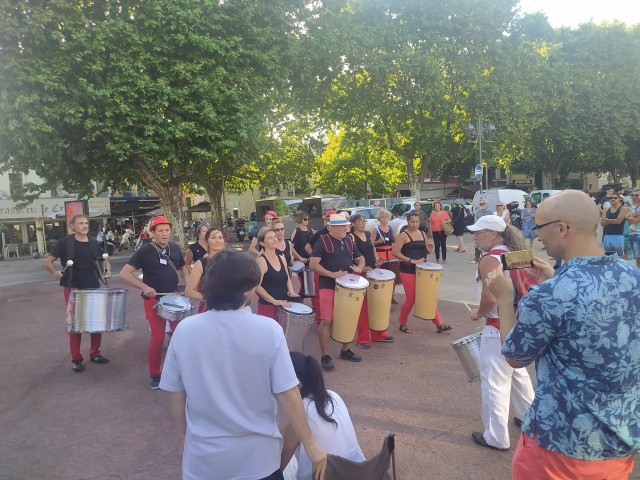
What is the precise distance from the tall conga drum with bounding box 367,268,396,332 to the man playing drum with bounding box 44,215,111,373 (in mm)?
3444

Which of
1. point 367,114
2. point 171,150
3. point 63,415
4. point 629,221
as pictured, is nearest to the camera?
point 63,415

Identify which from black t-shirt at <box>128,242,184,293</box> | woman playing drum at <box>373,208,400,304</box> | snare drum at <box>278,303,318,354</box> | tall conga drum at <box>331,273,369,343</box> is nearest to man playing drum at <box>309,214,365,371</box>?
tall conga drum at <box>331,273,369,343</box>

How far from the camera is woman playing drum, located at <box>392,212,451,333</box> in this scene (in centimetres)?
712

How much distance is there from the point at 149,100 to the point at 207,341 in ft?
49.1

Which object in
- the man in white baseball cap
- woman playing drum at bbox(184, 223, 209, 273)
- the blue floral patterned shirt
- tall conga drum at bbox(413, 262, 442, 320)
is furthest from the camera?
tall conga drum at bbox(413, 262, 442, 320)

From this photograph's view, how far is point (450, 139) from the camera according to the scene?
89.2 ft

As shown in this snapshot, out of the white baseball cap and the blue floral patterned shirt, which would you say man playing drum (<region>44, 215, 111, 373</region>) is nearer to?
the white baseball cap

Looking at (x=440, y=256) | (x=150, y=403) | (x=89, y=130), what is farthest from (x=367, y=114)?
(x=150, y=403)

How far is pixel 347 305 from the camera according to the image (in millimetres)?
5691

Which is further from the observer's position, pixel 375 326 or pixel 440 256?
pixel 440 256

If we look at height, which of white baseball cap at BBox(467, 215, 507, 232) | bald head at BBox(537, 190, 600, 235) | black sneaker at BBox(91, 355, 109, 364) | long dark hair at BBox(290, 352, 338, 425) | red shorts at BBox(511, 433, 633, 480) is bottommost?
black sneaker at BBox(91, 355, 109, 364)

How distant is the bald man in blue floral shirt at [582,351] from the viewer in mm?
1772

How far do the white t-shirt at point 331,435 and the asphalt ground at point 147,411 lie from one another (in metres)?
1.22

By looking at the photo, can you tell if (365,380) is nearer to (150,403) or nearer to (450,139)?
(150,403)
